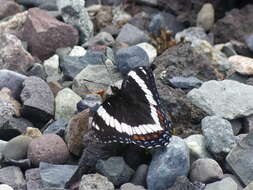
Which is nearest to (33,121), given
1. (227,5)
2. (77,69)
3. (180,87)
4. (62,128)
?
(62,128)

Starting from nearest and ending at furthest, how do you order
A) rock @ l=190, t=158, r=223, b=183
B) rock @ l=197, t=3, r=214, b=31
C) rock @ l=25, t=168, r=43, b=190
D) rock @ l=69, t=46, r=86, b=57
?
rock @ l=190, t=158, r=223, b=183 < rock @ l=25, t=168, r=43, b=190 < rock @ l=69, t=46, r=86, b=57 < rock @ l=197, t=3, r=214, b=31

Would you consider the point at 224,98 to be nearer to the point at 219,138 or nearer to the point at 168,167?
the point at 219,138

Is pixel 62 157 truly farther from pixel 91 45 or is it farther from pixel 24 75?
pixel 91 45

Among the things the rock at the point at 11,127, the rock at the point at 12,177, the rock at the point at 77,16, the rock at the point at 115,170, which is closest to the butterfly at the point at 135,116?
the rock at the point at 115,170

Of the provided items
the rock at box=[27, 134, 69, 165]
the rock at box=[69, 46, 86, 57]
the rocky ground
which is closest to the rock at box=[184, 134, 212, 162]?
the rocky ground

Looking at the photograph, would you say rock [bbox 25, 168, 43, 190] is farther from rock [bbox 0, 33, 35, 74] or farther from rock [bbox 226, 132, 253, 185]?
rock [bbox 0, 33, 35, 74]

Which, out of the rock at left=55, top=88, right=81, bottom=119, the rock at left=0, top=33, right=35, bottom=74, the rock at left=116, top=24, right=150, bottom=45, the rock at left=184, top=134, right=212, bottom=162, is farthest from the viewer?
the rock at left=116, top=24, right=150, bottom=45

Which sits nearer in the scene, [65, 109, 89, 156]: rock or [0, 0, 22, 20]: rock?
[65, 109, 89, 156]: rock
